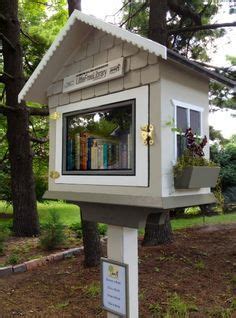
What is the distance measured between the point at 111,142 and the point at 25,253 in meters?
4.42

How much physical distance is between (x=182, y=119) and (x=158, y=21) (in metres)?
4.67

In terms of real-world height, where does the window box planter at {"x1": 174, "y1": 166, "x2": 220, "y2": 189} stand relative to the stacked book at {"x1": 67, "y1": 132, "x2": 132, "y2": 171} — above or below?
below

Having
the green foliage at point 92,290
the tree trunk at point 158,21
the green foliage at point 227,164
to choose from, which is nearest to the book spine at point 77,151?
the green foliage at point 92,290

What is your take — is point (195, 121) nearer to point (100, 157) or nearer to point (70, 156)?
point (100, 157)

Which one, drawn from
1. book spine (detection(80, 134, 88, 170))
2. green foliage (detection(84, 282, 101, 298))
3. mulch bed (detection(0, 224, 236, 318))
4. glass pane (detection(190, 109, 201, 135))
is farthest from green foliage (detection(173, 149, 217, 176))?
green foliage (detection(84, 282, 101, 298))

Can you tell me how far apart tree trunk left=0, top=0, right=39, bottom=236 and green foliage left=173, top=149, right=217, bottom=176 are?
618cm

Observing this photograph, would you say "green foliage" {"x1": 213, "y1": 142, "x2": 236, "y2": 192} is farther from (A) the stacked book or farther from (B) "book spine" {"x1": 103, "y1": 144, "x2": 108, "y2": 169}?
(B) "book spine" {"x1": 103, "y1": 144, "x2": 108, "y2": 169}

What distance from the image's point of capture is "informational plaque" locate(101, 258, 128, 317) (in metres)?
3.66

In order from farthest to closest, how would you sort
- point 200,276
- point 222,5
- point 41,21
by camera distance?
point 41,21, point 222,5, point 200,276

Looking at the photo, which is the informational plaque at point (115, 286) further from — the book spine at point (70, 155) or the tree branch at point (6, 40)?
the tree branch at point (6, 40)

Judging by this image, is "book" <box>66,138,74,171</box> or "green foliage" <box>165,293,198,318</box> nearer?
"book" <box>66,138,74,171</box>

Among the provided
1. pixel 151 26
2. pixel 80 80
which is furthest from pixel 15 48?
pixel 80 80

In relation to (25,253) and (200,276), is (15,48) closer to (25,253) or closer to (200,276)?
(25,253)

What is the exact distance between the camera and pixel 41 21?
13.0 metres
